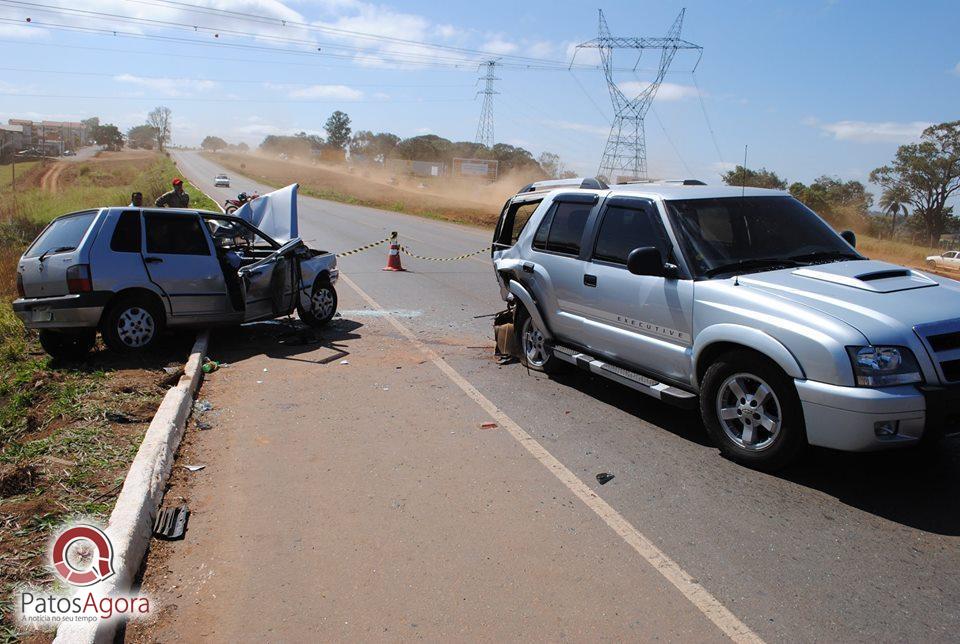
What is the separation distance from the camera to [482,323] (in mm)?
10500

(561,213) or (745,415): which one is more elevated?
(561,213)

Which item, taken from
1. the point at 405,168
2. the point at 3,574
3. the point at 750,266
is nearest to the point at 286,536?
the point at 3,574

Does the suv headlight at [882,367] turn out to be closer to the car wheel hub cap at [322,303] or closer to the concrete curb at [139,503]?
the concrete curb at [139,503]

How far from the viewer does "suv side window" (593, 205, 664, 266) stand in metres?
6.18

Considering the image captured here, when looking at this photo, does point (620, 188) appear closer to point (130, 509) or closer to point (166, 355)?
point (130, 509)

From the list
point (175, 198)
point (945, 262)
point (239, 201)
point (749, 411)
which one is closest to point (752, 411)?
point (749, 411)

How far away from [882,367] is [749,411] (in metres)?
0.93

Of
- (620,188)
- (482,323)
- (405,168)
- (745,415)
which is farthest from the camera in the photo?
(405,168)

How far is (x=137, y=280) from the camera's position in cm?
840

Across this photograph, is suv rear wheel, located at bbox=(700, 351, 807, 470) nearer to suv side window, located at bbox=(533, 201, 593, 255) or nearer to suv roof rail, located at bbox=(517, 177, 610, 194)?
suv side window, located at bbox=(533, 201, 593, 255)

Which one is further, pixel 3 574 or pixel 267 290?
pixel 267 290

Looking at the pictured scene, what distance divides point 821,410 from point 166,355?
731 centimetres

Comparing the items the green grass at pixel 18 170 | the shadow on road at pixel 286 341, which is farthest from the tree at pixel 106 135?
the shadow on road at pixel 286 341

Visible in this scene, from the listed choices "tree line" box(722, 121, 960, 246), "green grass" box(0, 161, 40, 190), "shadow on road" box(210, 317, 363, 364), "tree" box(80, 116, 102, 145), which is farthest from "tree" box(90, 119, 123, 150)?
"shadow on road" box(210, 317, 363, 364)
